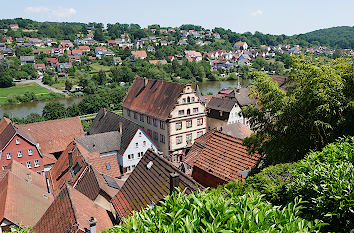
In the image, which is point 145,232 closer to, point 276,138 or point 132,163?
point 276,138

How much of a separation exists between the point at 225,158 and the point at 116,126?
19816 millimetres

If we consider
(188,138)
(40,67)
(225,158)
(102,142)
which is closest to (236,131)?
(188,138)

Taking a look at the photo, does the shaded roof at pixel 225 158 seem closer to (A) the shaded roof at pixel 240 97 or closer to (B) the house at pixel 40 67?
(A) the shaded roof at pixel 240 97

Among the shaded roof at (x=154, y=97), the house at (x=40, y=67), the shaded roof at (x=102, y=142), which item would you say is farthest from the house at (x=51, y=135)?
Result: the house at (x=40, y=67)

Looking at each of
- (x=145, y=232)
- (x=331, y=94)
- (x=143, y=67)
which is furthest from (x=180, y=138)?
(x=143, y=67)

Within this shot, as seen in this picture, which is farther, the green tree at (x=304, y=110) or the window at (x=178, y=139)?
the window at (x=178, y=139)

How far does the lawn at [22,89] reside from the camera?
81.7 meters

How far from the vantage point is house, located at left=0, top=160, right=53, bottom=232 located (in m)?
14.9

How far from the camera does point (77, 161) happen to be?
22922 mm

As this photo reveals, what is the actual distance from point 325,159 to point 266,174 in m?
2.20

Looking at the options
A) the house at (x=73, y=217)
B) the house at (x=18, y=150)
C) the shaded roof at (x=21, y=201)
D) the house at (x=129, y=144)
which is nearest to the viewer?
the house at (x=73, y=217)

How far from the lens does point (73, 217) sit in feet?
42.8

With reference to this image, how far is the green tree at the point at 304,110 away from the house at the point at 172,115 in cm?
1936

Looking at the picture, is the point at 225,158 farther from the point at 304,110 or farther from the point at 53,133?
the point at 53,133
